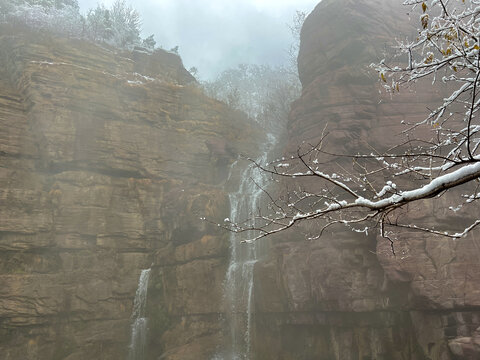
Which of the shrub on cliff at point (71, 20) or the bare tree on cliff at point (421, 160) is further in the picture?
the shrub on cliff at point (71, 20)

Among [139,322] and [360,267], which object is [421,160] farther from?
[139,322]

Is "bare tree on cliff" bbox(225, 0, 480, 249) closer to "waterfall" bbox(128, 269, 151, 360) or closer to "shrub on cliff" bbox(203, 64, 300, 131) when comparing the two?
"waterfall" bbox(128, 269, 151, 360)

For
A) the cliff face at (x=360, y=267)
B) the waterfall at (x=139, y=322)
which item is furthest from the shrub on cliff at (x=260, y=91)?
the waterfall at (x=139, y=322)

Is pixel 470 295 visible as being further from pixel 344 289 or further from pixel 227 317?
pixel 227 317

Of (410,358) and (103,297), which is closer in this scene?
(410,358)

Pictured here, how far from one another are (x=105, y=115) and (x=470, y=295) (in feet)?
60.2

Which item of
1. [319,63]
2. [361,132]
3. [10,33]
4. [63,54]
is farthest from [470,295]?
[10,33]

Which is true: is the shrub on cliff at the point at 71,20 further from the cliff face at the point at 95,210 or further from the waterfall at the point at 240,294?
the waterfall at the point at 240,294

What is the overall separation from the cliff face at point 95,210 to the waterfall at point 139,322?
0.29 metres

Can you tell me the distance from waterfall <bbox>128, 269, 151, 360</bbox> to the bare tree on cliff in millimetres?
5719

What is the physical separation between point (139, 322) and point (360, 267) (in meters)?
10.1

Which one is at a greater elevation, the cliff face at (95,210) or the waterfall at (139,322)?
the cliff face at (95,210)

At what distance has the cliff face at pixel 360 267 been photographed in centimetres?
1053

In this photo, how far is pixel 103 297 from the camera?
15.7m
